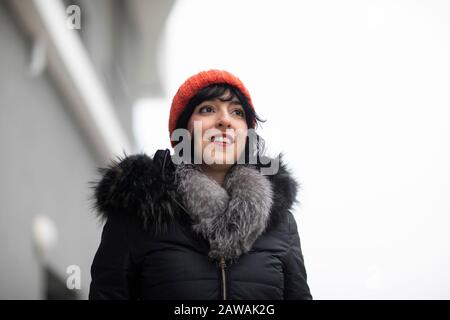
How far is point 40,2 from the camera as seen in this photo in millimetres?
1835

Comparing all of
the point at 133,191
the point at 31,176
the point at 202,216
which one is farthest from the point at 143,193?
the point at 31,176

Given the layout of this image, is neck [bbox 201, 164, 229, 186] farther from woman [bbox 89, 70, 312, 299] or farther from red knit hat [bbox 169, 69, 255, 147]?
red knit hat [bbox 169, 69, 255, 147]

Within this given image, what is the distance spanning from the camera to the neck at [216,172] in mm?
1024

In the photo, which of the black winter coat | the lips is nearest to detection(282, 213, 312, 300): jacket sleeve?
the black winter coat

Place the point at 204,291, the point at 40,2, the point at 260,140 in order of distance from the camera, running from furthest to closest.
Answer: the point at 40,2 < the point at 260,140 < the point at 204,291

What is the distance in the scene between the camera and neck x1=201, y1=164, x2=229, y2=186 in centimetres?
102

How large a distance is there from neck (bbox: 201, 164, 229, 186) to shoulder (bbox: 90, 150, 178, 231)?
106mm

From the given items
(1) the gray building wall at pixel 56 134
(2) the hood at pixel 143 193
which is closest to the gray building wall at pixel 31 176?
(1) the gray building wall at pixel 56 134

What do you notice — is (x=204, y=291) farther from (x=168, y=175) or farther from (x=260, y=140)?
(x=260, y=140)

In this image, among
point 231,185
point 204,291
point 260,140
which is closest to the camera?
point 204,291

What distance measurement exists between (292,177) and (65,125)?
5.27ft

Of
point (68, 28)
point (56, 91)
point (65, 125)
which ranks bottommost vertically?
point (65, 125)
